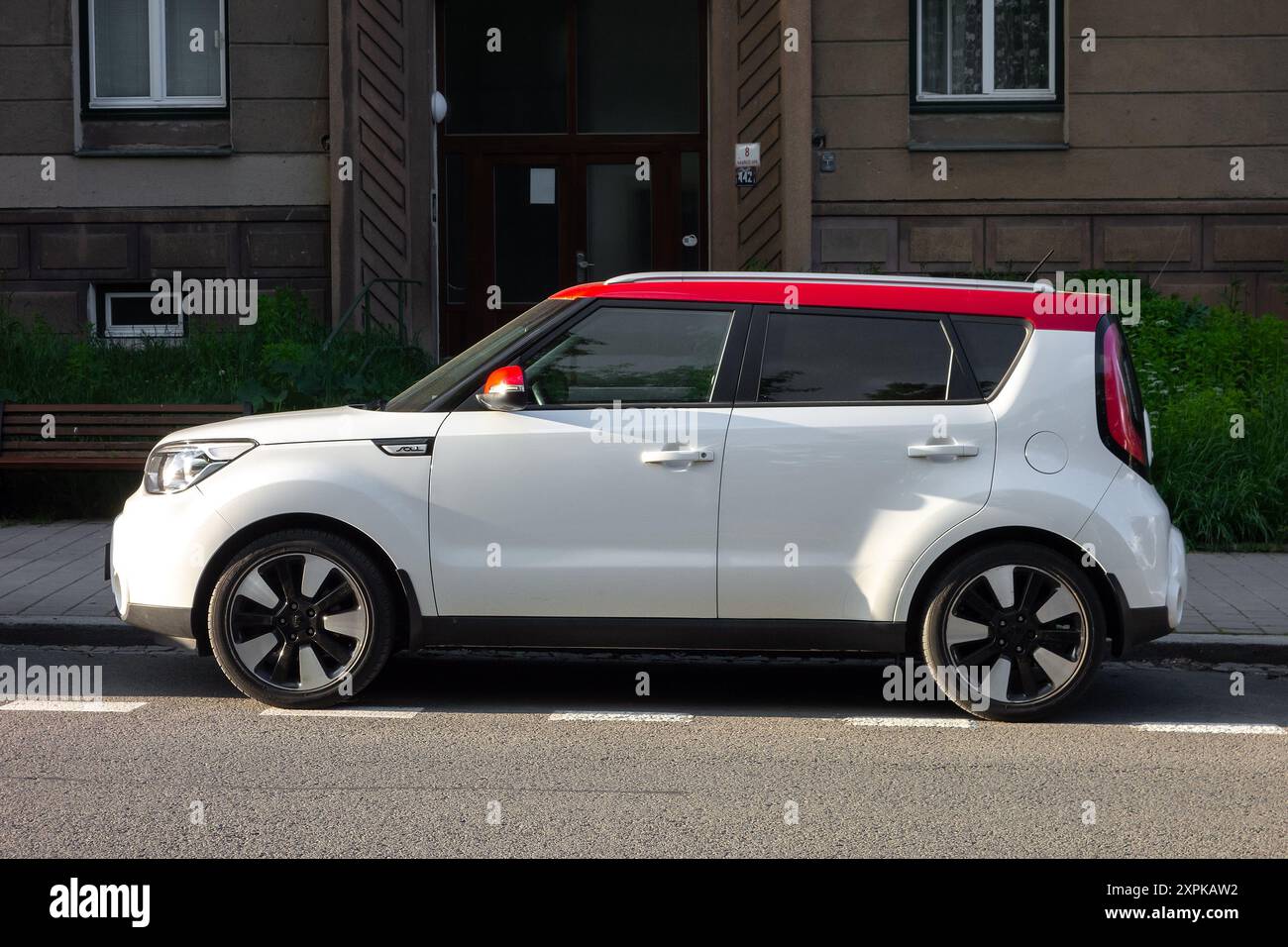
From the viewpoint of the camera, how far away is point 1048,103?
1569cm

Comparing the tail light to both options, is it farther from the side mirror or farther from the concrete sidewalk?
the side mirror

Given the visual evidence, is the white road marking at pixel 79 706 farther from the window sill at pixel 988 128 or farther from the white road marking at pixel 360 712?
the window sill at pixel 988 128

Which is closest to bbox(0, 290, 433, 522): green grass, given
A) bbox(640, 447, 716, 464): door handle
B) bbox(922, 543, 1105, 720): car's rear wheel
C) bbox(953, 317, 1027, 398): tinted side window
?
bbox(640, 447, 716, 464): door handle

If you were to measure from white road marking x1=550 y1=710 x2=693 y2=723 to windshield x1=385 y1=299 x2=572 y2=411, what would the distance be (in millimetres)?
1333

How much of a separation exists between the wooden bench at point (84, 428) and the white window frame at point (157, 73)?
5.64 metres

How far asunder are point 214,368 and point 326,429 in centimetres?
717

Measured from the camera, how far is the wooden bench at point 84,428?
36.1 ft

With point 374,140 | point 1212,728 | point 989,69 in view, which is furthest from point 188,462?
point 989,69

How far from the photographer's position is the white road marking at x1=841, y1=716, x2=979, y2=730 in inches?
250

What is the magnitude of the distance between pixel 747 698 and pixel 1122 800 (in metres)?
1.99

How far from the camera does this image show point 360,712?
645 cm

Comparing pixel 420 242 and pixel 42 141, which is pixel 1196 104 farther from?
pixel 42 141

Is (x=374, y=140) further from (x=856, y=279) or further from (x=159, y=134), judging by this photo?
(x=856, y=279)

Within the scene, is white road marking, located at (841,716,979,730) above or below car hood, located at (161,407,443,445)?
below
